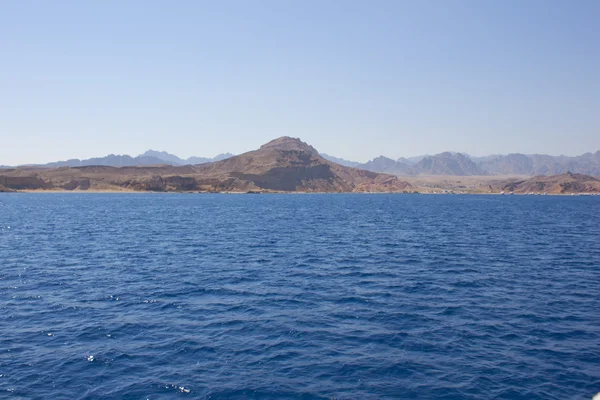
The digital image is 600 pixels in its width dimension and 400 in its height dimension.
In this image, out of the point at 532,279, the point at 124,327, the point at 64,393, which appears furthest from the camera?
the point at 532,279

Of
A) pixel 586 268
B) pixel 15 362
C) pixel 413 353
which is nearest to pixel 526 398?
pixel 413 353

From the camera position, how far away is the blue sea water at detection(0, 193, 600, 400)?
2056 cm

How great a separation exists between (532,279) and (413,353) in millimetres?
23439

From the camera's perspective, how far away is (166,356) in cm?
2317

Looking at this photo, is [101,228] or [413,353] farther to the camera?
[101,228]

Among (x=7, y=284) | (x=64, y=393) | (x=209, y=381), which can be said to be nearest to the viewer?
(x=64, y=393)

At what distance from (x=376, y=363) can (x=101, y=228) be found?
7024 cm

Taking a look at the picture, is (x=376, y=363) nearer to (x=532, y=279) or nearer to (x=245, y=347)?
(x=245, y=347)

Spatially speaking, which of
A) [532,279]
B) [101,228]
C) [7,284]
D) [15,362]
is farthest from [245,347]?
[101,228]

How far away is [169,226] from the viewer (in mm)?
85875

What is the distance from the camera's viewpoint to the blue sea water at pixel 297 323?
2056cm

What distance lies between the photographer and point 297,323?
93.6 feet

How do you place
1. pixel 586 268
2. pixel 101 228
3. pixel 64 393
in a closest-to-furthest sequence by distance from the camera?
pixel 64 393
pixel 586 268
pixel 101 228

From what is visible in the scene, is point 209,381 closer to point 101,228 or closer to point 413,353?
point 413,353
